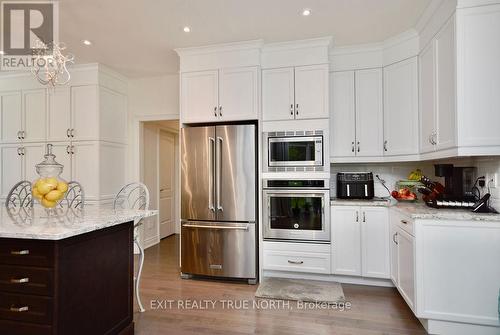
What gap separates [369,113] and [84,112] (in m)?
3.79

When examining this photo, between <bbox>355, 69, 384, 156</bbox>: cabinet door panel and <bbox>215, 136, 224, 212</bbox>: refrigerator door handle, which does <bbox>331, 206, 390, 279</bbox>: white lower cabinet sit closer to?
<bbox>355, 69, 384, 156</bbox>: cabinet door panel

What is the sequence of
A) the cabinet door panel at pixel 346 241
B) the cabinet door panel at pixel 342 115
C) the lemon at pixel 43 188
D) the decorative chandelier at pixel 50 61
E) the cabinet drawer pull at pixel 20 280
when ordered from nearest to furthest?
the cabinet drawer pull at pixel 20 280, the lemon at pixel 43 188, the decorative chandelier at pixel 50 61, the cabinet door panel at pixel 346 241, the cabinet door panel at pixel 342 115

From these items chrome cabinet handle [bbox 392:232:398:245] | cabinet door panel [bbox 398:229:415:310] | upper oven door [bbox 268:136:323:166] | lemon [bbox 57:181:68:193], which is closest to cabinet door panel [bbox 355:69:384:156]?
upper oven door [bbox 268:136:323:166]

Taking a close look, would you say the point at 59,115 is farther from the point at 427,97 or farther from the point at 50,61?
the point at 427,97

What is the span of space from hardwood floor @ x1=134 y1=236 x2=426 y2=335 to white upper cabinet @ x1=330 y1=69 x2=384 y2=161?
1.57 m

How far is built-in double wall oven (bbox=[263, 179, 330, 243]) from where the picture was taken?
9.93 ft

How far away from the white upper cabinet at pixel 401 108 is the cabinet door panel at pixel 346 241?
33.7 inches

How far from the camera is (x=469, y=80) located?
6.64 feet

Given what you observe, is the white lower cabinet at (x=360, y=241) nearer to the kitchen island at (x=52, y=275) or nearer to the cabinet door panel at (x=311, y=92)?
the cabinet door panel at (x=311, y=92)

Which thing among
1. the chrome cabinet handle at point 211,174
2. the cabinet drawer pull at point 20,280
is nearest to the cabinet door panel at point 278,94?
the chrome cabinet handle at point 211,174

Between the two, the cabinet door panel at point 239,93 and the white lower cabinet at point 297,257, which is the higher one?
the cabinet door panel at point 239,93

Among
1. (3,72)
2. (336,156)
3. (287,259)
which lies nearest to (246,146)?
(336,156)

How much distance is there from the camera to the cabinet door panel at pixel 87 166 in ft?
12.3

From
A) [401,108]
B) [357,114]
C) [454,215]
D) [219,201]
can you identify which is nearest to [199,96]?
[219,201]
